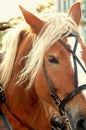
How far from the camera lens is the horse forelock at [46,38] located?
10.3ft

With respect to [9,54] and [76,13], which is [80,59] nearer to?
[76,13]

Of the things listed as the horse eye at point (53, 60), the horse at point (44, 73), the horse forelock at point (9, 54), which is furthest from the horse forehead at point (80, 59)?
the horse forelock at point (9, 54)

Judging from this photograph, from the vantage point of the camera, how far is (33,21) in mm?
3189

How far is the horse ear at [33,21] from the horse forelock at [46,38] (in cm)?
4

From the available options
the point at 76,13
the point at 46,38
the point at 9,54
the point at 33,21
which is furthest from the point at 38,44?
the point at 76,13

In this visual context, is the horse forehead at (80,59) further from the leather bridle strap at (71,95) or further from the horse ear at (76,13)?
the horse ear at (76,13)

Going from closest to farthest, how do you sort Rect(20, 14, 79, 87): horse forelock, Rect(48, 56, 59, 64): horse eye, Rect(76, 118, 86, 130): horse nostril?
1. Rect(76, 118, 86, 130): horse nostril
2. Rect(48, 56, 59, 64): horse eye
3. Rect(20, 14, 79, 87): horse forelock

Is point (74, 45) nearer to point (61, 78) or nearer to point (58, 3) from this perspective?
point (61, 78)

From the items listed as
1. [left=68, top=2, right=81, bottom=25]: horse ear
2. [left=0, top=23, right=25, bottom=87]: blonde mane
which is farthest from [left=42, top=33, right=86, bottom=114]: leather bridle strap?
[left=0, top=23, right=25, bottom=87]: blonde mane

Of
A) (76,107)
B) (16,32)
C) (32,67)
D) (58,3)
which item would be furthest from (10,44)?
→ (58,3)

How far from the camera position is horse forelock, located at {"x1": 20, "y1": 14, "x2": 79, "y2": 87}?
3.13 meters

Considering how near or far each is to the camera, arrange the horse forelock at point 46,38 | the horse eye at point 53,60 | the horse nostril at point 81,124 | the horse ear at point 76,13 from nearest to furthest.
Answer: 1. the horse nostril at point 81,124
2. the horse eye at point 53,60
3. the horse forelock at point 46,38
4. the horse ear at point 76,13

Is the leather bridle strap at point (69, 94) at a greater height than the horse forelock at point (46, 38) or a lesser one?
lesser

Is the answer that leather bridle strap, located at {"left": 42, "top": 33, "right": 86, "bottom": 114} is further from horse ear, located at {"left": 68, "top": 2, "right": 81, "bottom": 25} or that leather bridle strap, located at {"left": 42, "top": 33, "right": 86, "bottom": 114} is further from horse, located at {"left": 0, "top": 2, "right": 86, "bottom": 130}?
horse ear, located at {"left": 68, "top": 2, "right": 81, "bottom": 25}
